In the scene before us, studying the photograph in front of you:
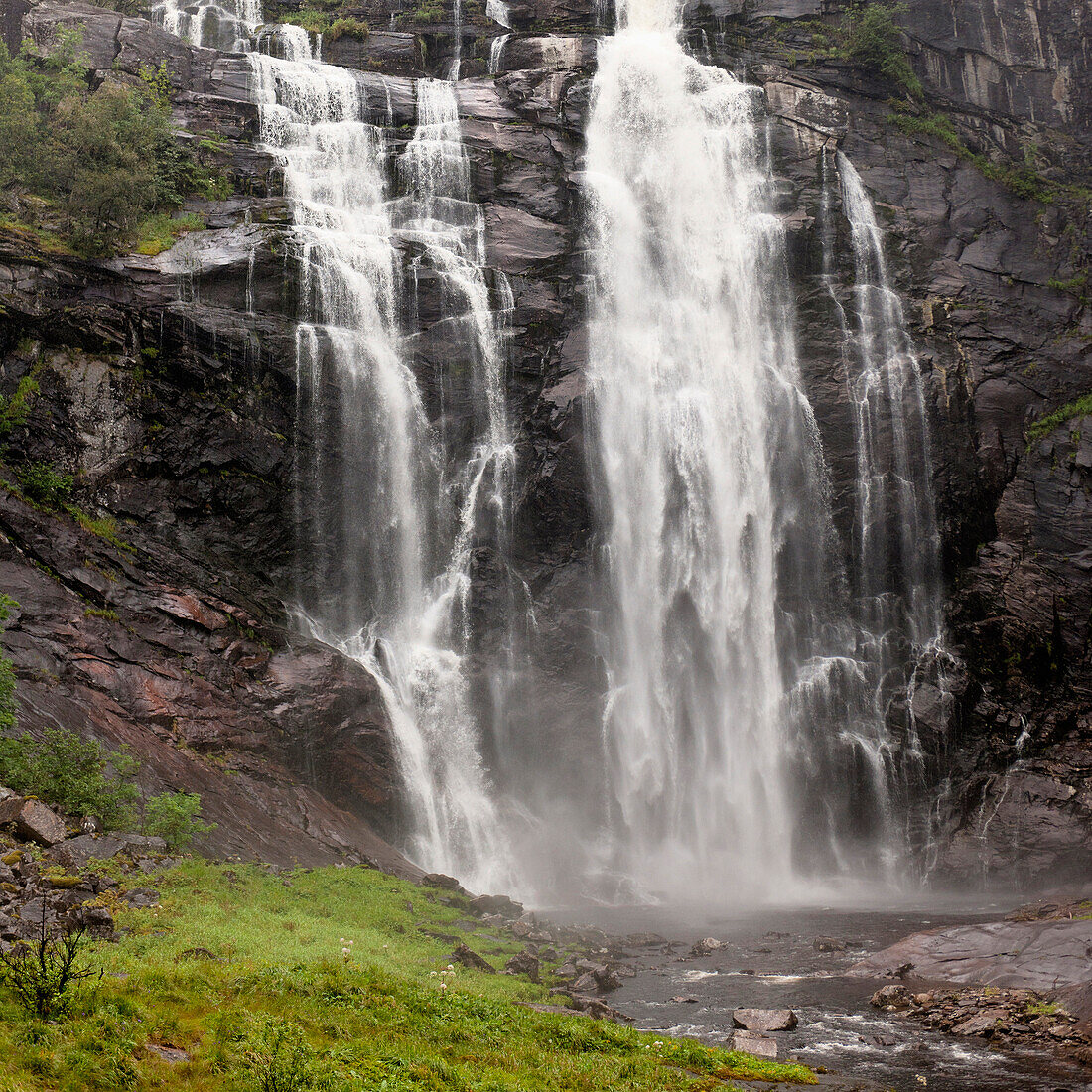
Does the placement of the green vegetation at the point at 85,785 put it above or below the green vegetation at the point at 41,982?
below

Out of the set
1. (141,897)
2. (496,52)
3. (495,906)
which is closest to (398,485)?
(495,906)

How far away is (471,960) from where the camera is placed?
559 inches

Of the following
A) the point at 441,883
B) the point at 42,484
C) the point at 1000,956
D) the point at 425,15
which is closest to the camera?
the point at 1000,956

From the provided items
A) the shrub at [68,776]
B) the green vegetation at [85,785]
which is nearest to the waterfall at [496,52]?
the green vegetation at [85,785]

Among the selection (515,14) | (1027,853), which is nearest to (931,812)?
(1027,853)

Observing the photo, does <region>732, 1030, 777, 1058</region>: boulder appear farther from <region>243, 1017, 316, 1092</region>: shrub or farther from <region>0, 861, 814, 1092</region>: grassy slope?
<region>243, 1017, 316, 1092</region>: shrub

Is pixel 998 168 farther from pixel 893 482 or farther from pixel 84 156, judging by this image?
pixel 84 156

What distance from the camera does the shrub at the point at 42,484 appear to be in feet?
75.8

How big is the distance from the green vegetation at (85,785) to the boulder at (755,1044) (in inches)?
394

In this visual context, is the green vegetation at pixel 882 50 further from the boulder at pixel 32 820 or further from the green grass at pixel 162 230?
the boulder at pixel 32 820

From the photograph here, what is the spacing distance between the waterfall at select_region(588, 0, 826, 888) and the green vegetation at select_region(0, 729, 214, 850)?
50.4 feet

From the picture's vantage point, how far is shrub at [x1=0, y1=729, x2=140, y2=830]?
1484 cm

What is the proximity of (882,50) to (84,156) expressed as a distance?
3547 centimetres

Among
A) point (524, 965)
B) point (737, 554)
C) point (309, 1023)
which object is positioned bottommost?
point (524, 965)
